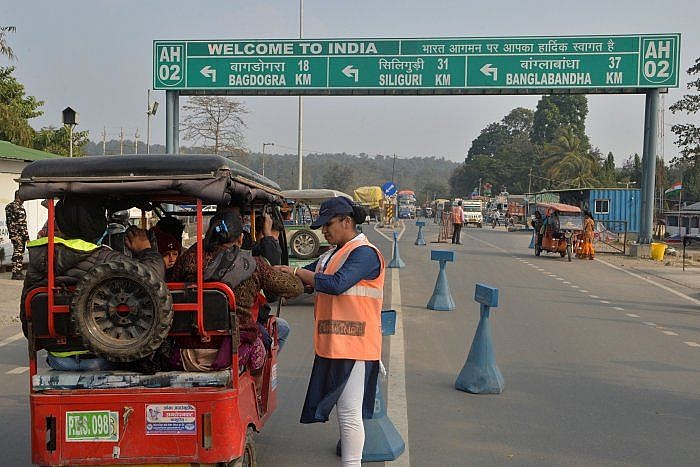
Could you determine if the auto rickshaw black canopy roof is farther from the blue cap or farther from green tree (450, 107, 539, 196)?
green tree (450, 107, 539, 196)

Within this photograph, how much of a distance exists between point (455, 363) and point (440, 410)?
2.18m

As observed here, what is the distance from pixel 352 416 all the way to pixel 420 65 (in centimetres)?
2381

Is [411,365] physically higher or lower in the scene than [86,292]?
lower

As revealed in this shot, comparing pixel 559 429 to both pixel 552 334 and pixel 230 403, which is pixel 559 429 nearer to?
pixel 230 403

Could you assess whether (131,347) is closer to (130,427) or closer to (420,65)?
(130,427)

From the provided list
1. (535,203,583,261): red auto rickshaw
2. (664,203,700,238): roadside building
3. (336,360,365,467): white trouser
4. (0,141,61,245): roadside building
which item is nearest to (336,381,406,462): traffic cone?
(336,360,365,467): white trouser

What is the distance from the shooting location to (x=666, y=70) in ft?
89.6

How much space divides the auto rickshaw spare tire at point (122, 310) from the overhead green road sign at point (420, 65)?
23744 millimetres

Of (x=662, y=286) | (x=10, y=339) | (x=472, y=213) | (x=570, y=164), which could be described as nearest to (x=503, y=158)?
(x=570, y=164)

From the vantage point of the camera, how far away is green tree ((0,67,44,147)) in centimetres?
3278

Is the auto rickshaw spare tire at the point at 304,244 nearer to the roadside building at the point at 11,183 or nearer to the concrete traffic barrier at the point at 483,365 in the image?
the roadside building at the point at 11,183

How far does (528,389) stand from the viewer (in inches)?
319

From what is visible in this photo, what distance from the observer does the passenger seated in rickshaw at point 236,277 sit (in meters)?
4.79

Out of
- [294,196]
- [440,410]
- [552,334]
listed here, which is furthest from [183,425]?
[294,196]
